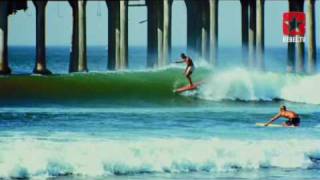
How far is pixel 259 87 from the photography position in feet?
143

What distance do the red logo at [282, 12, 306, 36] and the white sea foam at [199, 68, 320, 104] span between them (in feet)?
18.7

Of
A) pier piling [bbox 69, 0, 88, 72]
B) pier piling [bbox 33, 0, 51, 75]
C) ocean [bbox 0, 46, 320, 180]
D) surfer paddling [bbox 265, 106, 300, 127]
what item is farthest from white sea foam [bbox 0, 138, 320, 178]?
pier piling [bbox 33, 0, 51, 75]

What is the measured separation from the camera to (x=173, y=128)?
2972 cm

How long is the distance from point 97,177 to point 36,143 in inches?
147

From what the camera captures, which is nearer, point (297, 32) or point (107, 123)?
point (107, 123)

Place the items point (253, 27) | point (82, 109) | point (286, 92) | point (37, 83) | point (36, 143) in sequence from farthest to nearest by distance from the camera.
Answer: point (253, 27) < point (37, 83) < point (286, 92) < point (82, 109) < point (36, 143)

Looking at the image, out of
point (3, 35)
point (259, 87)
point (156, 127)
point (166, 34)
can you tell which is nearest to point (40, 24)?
point (3, 35)

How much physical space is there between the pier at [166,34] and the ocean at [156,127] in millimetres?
3112

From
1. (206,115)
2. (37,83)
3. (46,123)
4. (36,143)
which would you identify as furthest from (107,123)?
(37,83)

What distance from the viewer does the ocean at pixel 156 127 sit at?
72.2 ft

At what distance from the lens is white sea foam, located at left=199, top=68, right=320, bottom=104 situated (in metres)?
41.8

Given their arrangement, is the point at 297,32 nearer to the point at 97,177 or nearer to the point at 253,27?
the point at 253,27

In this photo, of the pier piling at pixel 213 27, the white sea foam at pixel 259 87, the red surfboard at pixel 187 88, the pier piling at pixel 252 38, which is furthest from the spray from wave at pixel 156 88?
the pier piling at pixel 252 38

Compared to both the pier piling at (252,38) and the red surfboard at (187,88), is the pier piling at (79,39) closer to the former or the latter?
the pier piling at (252,38)
